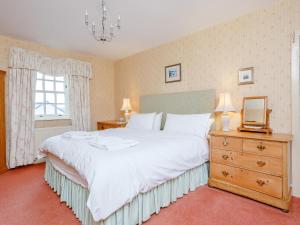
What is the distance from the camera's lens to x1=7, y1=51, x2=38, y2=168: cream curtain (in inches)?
131

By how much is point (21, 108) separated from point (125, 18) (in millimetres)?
2602

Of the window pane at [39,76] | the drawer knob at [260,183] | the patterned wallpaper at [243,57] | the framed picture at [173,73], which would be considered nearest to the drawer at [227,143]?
the drawer knob at [260,183]

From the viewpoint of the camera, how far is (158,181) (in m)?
1.84

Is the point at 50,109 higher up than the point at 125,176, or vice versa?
the point at 50,109

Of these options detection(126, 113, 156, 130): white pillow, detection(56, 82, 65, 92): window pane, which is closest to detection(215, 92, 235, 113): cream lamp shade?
detection(126, 113, 156, 130): white pillow

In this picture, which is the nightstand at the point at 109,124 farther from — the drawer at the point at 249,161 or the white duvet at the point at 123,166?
the drawer at the point at 249,161

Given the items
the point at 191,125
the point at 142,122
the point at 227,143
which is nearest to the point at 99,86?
the point at 142,122

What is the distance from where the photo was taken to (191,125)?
9.04 ft

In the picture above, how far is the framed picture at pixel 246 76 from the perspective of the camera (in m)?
2.55

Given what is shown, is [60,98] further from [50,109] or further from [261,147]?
[261,147]

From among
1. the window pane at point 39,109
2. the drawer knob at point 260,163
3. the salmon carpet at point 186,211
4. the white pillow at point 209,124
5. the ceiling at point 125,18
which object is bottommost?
the salmon carpet at point 186,211

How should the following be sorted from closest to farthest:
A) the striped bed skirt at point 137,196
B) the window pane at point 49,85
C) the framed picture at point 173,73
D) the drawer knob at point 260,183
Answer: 1. the striped bed skirt at point 137,196
2. the drawer knob at point 260,183
3. the framed picture at point 173,73
4. the window pane at point 49,85

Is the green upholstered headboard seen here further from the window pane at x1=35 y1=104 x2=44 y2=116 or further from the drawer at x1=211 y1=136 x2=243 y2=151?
the window pane at x1=35 y1=104 x2=44 y2=116

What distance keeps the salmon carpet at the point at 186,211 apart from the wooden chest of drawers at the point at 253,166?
11 centimetres
